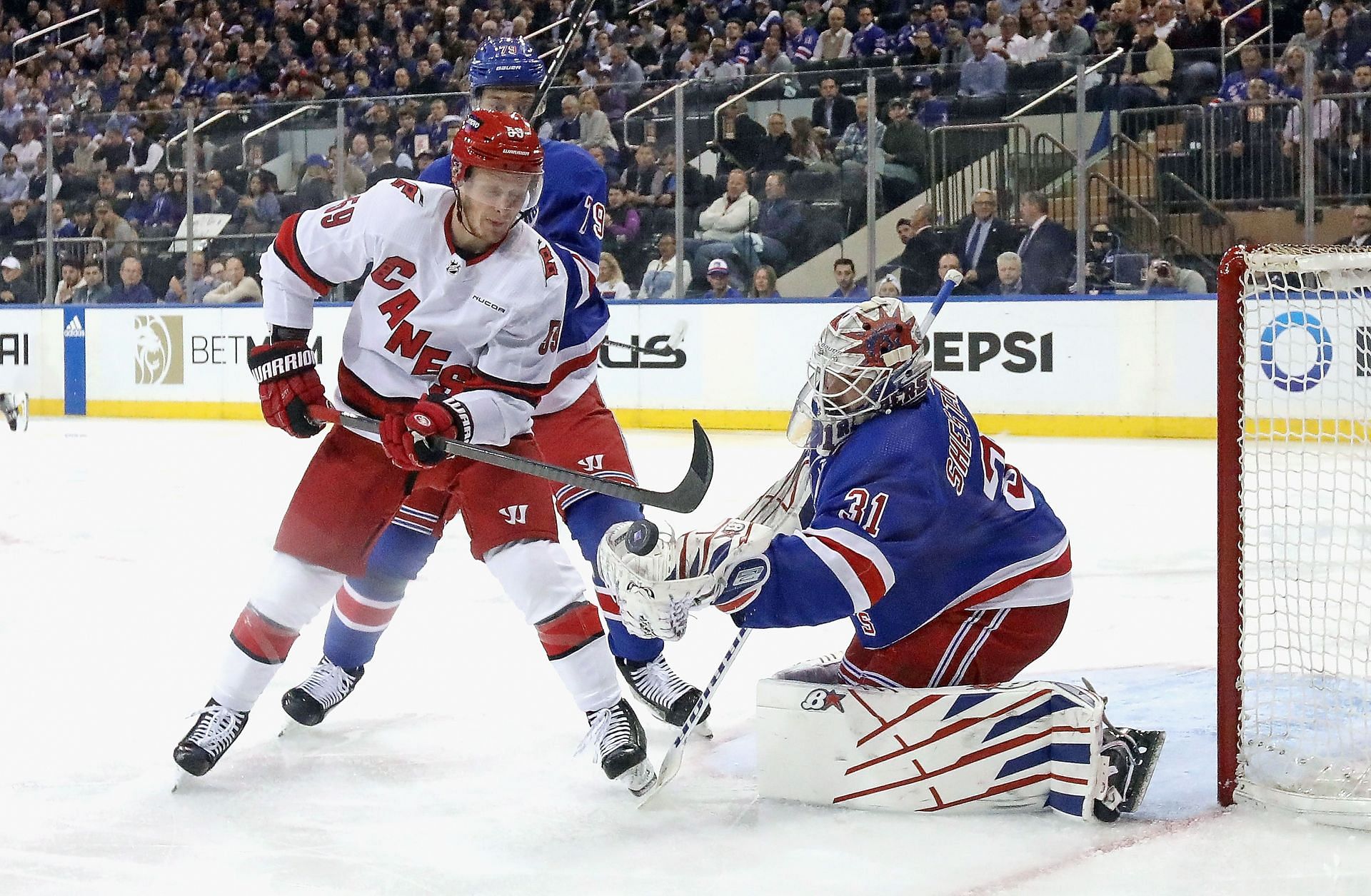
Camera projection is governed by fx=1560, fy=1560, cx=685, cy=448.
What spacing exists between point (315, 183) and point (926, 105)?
3598mm

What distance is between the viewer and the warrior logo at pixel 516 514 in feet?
8.08

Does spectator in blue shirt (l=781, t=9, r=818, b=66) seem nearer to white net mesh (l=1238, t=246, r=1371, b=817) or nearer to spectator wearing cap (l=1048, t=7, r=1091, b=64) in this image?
spectator wearing cap (l=1048, t=7, r=1091, b=64)

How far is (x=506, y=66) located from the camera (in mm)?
2990

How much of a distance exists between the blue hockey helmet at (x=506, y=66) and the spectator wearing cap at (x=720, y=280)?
18.1 ft

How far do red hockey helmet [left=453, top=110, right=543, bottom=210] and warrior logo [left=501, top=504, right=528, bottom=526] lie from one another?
0.52 meters

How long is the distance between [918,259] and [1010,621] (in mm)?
5798

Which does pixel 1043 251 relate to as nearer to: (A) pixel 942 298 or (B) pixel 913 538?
(A) pixel 942 298

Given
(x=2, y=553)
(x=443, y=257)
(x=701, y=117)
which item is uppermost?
(x=701, y=117)

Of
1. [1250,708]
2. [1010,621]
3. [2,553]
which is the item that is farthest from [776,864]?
[2,553]

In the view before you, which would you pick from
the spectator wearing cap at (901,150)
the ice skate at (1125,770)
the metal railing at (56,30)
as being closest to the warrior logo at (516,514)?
the ice skate at (1125,770)

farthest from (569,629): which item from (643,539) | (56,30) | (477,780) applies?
(56,30)

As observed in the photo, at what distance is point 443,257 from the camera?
100 inches

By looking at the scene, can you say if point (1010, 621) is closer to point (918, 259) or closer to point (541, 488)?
point (541, 488)

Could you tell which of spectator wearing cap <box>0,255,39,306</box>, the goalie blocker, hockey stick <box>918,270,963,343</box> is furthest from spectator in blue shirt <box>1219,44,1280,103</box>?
spectator wearing cap <box>0,255,39,306</box>
